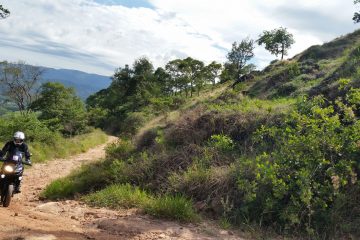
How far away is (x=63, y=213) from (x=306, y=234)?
4941mm

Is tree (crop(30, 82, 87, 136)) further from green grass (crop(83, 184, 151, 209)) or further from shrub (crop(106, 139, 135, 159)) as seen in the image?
green grass (crop(83, 184, 151, 209))

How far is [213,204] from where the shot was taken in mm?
8289

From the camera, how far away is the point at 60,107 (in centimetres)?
4794

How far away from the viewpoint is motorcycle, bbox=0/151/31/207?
8297mm

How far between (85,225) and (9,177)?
2.35 m

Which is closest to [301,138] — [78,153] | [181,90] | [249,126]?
[249,126]

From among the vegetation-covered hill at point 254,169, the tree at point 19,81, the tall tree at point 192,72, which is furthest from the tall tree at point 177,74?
the vegetation-covered hill at point 254,169

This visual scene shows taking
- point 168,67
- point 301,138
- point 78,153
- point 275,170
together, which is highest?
point 168,67

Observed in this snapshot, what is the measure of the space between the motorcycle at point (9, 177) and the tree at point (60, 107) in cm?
3497

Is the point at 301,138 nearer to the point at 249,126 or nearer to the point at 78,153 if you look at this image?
the point at 249,126

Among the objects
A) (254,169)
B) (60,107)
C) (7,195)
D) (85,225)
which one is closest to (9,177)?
(7,195)

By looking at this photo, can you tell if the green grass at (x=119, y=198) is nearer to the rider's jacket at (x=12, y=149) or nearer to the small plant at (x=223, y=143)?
the rider's jacket at (x=12, y=149)

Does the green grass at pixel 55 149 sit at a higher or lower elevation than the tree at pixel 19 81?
lower

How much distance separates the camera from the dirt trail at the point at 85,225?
630 cm
